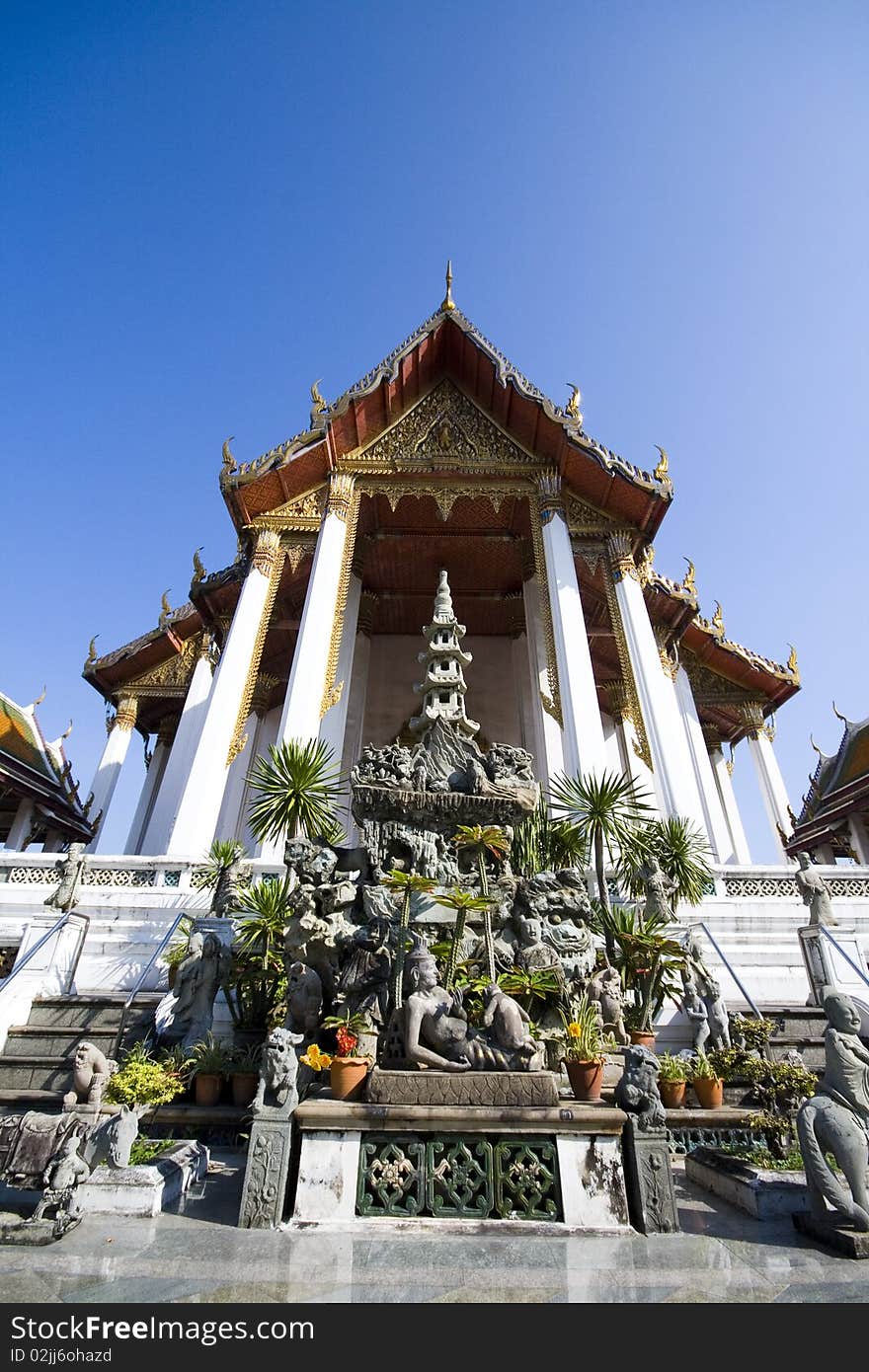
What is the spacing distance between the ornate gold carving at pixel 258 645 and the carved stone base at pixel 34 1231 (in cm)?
783

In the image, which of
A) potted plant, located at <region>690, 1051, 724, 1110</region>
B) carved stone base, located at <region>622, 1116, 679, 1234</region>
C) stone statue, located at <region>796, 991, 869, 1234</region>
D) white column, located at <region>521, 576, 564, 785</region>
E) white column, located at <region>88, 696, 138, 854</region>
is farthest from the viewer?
white column, located at <region>88, 696, 138, 854</region>

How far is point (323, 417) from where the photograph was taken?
507 inches

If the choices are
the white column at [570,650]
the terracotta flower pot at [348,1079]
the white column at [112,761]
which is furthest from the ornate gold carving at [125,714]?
the terracotta flower pot at [348,1079]

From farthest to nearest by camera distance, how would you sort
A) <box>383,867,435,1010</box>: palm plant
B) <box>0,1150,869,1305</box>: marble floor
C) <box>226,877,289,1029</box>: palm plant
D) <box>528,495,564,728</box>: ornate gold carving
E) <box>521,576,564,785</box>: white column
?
<box>521,576,564,785</box>: white column → <box>528,495,564,728</box>: ornate gold carving → <box>226,877,289,1029</box>: palm plant → <box>383,867,435,1010</box>: palm plant → <box>0,1150,869,1305</box>: marble floor

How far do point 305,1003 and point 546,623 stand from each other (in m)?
8.77

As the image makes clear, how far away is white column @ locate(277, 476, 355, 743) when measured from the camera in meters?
10.3

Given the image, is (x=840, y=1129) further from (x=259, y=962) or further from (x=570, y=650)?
(x=570, y=650)

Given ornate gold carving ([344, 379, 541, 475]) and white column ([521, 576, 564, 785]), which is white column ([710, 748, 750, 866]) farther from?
ornate gold carving ([344, 379, 541, 475])

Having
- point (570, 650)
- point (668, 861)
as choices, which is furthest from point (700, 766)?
point (668, 861)

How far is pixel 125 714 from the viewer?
17.3 meters

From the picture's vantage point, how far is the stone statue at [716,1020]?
5.66 meters

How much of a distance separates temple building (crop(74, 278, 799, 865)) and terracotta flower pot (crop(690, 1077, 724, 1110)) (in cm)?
473

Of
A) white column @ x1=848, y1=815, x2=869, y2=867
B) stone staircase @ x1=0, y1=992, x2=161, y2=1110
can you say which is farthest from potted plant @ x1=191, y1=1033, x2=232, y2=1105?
white column @ x1=848, y1=815, x2=869, y2=867
